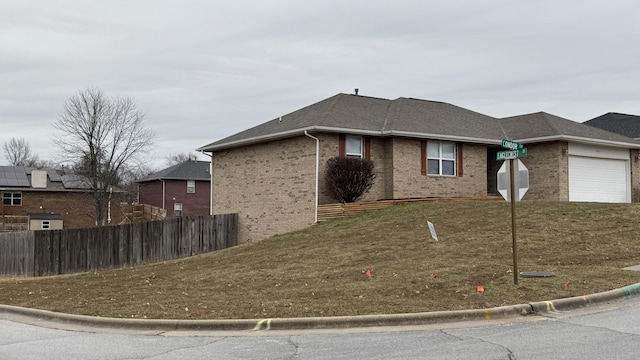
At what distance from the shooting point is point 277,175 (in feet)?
88.3

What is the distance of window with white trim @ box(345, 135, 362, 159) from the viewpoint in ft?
85.7

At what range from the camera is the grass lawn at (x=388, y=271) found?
35.5ft

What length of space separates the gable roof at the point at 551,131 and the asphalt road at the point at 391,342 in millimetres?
18902

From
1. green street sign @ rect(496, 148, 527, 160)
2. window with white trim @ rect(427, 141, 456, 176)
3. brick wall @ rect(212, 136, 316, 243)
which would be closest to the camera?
green street sign @ rect(496, 148, 527, 160)

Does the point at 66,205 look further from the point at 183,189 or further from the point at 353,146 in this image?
the point at 353,146

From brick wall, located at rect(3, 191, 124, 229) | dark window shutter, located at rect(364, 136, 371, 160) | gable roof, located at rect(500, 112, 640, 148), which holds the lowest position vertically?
brick wall, located at rect(3, 191, 124, 229)

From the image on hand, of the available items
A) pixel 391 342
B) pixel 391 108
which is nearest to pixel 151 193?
pixel 391 108

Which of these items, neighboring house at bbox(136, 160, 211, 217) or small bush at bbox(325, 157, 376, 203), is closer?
small bush at bbox(325, 157, 376, 203)

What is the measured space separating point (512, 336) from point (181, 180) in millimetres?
50075

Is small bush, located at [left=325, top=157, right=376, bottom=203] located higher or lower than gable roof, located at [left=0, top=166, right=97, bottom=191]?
lower

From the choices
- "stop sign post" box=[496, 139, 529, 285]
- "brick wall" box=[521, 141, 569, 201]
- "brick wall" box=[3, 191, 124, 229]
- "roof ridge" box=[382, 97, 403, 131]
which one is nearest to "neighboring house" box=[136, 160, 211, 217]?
"brick wall" box=[3, 191, 124, 229]

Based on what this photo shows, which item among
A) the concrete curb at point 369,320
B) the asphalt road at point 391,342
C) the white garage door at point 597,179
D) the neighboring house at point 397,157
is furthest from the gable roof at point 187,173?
the asphalt road at point 391,342

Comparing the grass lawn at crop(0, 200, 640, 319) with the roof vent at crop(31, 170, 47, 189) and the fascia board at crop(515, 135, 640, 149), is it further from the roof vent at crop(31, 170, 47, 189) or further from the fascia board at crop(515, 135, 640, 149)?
the roof vent at crop(31, 170, 47, 189)

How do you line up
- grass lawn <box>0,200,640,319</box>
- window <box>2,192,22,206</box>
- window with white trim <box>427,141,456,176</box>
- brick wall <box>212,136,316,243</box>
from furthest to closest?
window <box>2,192,22,206</box> → window with white trim <box>427,141,456,176</box> → brick wall <box>212,136,316,243</box> → grass lawn <box>0,200,640,319</box>
